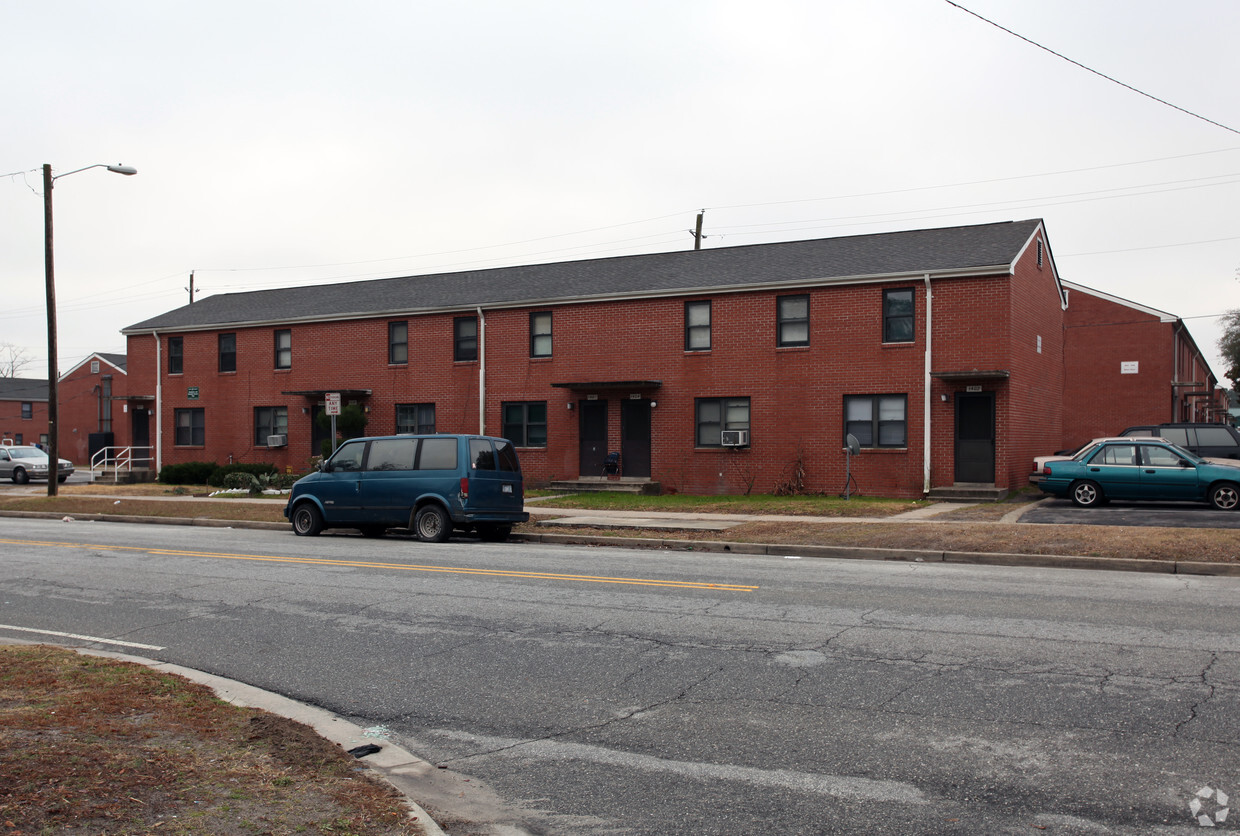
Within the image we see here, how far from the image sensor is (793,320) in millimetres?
26719

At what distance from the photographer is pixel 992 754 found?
548 cm

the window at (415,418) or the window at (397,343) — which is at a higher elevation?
the window at (397,343)

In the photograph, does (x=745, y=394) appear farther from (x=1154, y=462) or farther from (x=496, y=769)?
(x=496, y=769)

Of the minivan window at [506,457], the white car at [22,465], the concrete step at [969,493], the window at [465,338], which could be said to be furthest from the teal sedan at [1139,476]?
the white car at [22,465]

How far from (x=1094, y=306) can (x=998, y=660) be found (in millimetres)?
35163

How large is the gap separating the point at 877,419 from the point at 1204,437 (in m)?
7.98

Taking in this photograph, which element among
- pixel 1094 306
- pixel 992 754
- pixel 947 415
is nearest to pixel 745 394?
pixel 947 415

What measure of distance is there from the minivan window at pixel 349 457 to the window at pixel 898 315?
45.8ft

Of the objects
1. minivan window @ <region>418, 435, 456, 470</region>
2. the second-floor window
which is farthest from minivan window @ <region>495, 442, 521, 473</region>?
the second-floor window

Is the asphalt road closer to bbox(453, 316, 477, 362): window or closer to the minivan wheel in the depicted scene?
the minivan wheel

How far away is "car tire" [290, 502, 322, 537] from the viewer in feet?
60.4

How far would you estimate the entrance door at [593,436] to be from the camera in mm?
29172

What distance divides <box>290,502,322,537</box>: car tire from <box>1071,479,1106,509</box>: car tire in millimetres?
15492

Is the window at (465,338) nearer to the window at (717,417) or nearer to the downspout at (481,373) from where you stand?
the downspout at (481,373)
